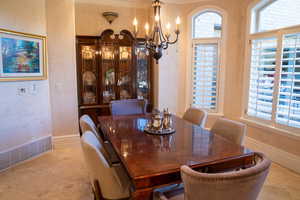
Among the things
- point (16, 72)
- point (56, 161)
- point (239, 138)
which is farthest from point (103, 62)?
point (239, 138)

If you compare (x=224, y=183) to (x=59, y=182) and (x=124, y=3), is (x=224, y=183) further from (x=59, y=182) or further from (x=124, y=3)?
(x=124, y=3)

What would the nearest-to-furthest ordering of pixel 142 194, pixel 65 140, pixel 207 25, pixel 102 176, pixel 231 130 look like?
pixel 142 194
pixel 102 176
pixel 231 130
pixel 65 140
pixel 207 25

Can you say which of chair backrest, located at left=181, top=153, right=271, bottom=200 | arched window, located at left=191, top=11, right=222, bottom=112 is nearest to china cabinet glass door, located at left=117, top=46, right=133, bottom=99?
arched window, located at left=191, top=11, right=222, bottom=112

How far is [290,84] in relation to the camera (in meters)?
3.18

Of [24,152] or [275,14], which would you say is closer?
[24,152]

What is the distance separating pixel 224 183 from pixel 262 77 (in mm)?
2959

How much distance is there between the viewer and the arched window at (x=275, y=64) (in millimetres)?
3127

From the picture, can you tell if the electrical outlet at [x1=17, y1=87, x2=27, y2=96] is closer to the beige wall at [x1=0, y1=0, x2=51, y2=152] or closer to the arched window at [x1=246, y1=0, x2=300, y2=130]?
the beige wall at [x1=0, y1=0, x2=51, y2=152]

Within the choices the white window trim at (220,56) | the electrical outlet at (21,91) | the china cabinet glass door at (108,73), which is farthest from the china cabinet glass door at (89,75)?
the white window trim at (220,56)

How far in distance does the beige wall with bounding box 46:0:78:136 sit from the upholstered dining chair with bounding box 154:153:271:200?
3.25 m

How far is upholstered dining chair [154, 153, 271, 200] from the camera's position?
1235 mm

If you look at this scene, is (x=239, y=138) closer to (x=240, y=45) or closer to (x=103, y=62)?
(x=240, y=45)

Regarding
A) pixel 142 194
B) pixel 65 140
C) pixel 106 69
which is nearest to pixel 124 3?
pixel 106 69

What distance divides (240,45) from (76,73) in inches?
122
